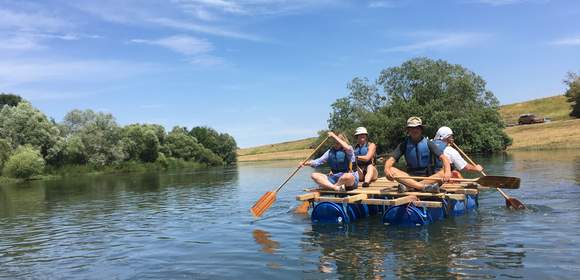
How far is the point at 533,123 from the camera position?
87.6 metres

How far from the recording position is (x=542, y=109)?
102125mm

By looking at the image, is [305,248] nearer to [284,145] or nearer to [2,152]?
[2,152]

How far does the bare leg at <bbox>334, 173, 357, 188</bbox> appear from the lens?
1388 centimetres

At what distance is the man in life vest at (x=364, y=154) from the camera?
15.0 metres

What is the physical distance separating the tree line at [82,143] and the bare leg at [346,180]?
4851cm

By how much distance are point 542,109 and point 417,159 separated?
100m

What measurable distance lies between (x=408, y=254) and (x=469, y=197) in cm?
584

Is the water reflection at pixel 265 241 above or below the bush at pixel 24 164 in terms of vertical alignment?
below

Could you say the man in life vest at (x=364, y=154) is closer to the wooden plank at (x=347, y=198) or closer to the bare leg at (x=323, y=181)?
the bare leg at (x=323, y=181)

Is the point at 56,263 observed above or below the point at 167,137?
below

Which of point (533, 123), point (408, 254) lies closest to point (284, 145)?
point (533, 123)

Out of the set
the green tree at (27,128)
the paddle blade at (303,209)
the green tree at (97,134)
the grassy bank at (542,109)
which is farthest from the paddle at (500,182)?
the grassy bank at (542,109)

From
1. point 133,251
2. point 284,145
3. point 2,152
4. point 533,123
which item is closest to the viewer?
point 133,251

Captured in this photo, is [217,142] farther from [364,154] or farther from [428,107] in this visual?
[364,154]
